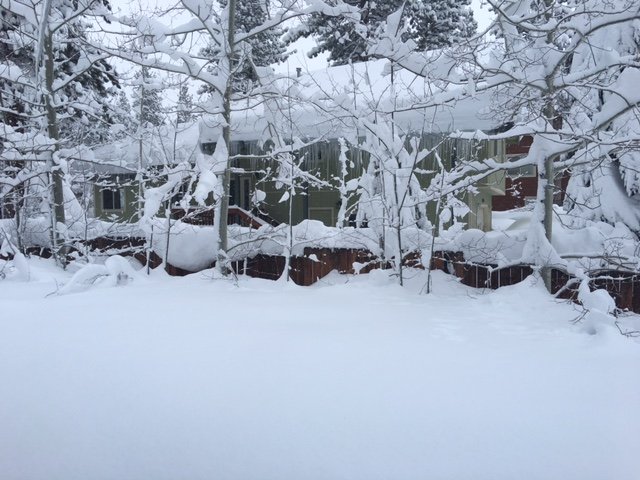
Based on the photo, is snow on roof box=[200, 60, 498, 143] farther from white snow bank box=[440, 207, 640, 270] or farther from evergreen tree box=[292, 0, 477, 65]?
evergreen tree box=[292, 0, 477, 65]

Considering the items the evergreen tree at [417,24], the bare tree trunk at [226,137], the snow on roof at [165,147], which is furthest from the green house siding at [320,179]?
the evergreen tree at [417,24]

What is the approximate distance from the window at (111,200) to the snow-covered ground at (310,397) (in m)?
16.5

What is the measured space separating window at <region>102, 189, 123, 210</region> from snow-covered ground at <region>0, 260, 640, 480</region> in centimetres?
1652

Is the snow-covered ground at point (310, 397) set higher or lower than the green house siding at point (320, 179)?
lower

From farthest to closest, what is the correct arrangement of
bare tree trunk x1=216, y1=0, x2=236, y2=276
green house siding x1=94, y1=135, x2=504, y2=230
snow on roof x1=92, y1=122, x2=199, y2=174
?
1. green house siding x1=94, y1=135, x2=504, y2=230
2. snow on roof x1=92, y1=122, x2=199, y2=174
3. bare tree trunk x1=216, y1=0, x2=236, y2=276

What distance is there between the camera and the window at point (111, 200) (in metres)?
19.6

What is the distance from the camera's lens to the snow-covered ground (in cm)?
208

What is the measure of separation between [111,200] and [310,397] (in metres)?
19.4

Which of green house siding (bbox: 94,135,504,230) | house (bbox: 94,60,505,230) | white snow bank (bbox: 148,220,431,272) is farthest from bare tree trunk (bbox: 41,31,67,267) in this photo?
green house siding (bbox: 94,135,504,230)

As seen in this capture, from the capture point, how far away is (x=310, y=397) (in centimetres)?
254

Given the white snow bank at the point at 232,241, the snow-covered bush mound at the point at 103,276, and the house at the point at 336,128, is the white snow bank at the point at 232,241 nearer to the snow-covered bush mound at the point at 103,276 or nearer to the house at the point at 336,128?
the house at the point at 336,128

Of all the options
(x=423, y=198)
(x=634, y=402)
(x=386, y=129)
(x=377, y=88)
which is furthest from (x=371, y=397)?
(x=377, y=88)

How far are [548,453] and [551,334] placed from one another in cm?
185

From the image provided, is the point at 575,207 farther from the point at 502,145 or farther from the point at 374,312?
the point at 502,145
